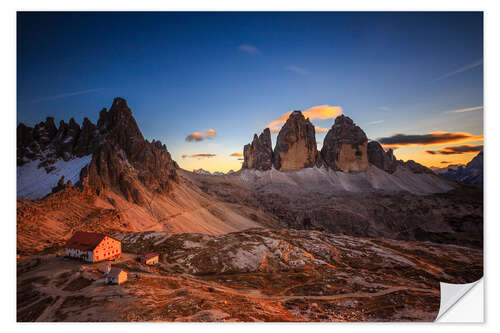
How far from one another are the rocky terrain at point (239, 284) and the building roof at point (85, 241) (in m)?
1.07

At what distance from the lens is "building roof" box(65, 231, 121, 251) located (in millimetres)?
14852

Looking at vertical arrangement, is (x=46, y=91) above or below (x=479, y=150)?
above

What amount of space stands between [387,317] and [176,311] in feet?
31.3

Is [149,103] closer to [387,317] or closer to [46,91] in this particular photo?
[46,91]

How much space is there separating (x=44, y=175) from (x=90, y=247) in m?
22.8

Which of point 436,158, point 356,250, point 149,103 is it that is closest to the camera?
point 149,103

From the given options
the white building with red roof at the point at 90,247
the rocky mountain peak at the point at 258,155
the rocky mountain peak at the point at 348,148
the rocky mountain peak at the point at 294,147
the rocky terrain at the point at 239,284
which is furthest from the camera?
the rocky mountain peak at the point at 348,148

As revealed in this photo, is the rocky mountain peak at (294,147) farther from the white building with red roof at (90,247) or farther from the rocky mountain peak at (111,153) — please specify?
the white building with red roof at (90,247)

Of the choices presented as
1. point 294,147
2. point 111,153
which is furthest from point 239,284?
point 294,147

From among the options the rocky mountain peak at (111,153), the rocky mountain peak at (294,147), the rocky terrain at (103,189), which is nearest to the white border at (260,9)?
the rocky terrain at (103,189)

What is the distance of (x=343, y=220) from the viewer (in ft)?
189

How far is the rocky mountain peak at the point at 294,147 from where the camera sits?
362ft

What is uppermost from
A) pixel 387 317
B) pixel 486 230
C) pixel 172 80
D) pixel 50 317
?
pixel 172 80
